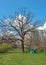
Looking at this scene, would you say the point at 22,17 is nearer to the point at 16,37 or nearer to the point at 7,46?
the point at 16,37

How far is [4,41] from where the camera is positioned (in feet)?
135

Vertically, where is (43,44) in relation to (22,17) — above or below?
below

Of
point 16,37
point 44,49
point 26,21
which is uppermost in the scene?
point 26,21

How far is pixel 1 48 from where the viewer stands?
36.9 m

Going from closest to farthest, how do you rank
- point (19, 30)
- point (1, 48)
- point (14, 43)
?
1. point (1, 48)
2. point (19, 30)
3. point (14, 43)

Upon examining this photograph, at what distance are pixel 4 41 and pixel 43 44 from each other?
28.3 ft

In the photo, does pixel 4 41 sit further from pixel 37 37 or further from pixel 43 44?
pixel 37 37

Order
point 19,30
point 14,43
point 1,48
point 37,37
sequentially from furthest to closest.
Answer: point 37,37 < point 14,43 < point 19,30 < point 1,48

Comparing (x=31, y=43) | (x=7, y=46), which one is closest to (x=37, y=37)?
(x=31, y=43)

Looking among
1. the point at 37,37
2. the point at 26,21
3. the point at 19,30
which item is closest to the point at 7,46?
the point at 19,30

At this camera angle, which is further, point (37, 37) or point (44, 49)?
point (37, 37)

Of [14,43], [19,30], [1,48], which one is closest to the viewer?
[1,48]

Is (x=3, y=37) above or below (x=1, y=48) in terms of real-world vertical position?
above

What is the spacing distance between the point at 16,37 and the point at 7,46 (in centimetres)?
328
